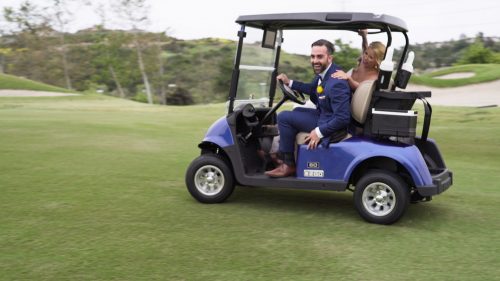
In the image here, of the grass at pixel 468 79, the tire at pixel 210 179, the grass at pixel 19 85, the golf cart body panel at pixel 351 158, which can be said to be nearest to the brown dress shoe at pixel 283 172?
the golf cart body panel at pixel 351 158

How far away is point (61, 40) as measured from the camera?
5459 centimetres

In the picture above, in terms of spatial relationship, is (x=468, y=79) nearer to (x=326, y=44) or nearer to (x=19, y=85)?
(x=19, y=85)

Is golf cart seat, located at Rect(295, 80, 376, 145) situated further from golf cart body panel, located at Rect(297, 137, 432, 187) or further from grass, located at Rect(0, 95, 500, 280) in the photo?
grass, located at Rect(0, 95, 500, 280)

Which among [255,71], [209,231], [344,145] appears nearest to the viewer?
[209,231]

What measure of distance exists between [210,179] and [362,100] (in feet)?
5.59

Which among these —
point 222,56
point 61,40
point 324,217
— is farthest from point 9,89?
point 222,56

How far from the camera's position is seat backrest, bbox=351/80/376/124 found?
5266 millimetres

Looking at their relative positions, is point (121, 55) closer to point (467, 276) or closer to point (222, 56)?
point (222, 56)

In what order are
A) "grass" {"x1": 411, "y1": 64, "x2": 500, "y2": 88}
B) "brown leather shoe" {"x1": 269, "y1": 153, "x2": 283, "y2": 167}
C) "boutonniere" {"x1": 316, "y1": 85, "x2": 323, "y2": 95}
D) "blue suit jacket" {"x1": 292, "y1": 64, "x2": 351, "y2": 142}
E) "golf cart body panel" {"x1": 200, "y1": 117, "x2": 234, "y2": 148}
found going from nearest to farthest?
"blue suit jacket" {"x1": 292, "y1": 64, "x2": 351, "y2": 142}, "boutonniere" {"x1": 316, "y1": 85, "x2": 323, "y2": 95}, "golf cart body panel" {"x1": 200, "y1": 117, "x2": 234, "y2": 148}, "brown leather shoe" {"x1": 269, "y1": 153, "x2": 283, "y2": 167}, "grass" {"x1": 411, "y1": 64, "x2": 500, "y2": 88}

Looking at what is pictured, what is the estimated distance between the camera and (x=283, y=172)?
5656 mm

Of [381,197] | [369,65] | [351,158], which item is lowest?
[381,197]

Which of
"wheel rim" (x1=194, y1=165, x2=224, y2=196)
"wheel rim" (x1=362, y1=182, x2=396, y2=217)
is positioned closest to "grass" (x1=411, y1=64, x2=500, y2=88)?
"wheel rim" (x1=194, y1=165, x2=224, y2=196)

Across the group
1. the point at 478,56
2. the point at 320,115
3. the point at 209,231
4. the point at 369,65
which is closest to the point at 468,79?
the point at 478,56

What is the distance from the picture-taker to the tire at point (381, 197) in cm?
513
